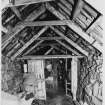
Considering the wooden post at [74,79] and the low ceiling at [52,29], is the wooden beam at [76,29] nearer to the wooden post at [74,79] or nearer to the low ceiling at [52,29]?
the low ceiling at [52,29]

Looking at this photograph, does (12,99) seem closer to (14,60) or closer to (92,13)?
(14,60)

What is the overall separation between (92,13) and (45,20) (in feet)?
1.28

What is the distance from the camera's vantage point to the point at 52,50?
153 cm

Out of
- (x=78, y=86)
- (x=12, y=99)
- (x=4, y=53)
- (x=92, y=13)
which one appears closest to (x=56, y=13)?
(x=92, y=13)

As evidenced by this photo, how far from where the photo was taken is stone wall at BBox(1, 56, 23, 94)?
4.91 ft

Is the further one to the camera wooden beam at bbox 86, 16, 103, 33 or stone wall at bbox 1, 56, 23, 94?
stone wall at bbox 1, 56, 23, 94

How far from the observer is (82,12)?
52.1 inches

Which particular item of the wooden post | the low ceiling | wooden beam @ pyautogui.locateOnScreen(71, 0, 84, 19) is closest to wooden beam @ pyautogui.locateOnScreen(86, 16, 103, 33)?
the low ceiling

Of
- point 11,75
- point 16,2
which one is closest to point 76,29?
point 16,2

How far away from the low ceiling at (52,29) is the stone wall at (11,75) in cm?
7

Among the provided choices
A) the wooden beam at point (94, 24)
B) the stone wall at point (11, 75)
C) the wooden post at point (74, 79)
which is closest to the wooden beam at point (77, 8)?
the wooden beam at point (94, 24)

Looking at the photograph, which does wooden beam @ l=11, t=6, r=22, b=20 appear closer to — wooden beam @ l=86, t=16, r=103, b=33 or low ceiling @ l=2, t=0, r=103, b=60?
low ceiling @ l=2, t=0, r=103, b=60

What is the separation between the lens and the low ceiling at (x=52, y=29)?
130 cm

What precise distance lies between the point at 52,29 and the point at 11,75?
1.80 feet
